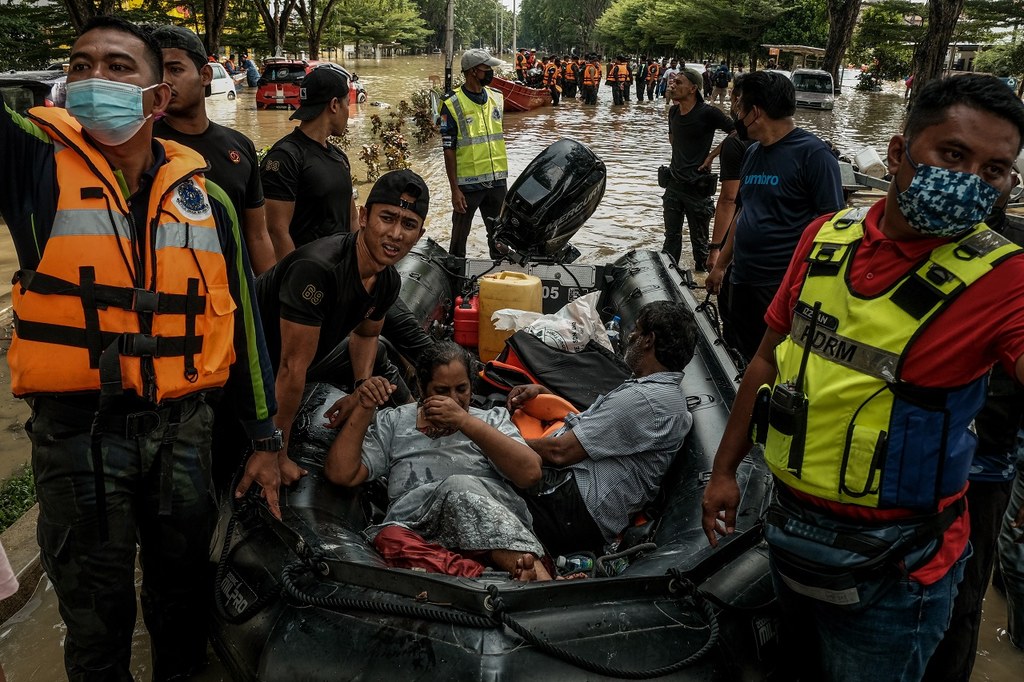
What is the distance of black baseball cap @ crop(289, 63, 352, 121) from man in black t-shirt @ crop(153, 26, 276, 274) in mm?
591

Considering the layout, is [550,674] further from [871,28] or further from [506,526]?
[871,28]

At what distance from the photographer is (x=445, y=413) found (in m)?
2.65

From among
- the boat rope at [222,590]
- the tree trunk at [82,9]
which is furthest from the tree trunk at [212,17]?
the boat rope at [222,590]

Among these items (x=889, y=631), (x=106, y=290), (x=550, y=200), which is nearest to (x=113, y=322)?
(x=106, y=290)

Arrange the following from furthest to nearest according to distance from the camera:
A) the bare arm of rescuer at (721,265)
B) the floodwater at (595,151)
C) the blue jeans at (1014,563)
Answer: the bare arm of rescuer at (721,265), the floodwater at (595,151), the blue jeans at (1014,563)

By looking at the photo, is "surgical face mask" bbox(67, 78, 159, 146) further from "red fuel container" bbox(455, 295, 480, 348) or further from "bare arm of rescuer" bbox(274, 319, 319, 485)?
"red fuel container" bbox(455, 295, 480, 348)

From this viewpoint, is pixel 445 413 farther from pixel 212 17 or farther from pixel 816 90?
pixel 816 90

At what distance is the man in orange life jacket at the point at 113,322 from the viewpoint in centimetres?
192

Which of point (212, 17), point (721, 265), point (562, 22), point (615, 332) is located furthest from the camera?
point (562, 22)

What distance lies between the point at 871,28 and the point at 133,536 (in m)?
36.9

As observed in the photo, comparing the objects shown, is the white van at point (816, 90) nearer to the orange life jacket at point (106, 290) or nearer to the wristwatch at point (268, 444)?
the wristwatch at point (268, 444)

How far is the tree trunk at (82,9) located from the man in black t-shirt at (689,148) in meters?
10.6

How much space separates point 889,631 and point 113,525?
1.94 metres

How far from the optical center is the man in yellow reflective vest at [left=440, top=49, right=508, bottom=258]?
6.31 metres
